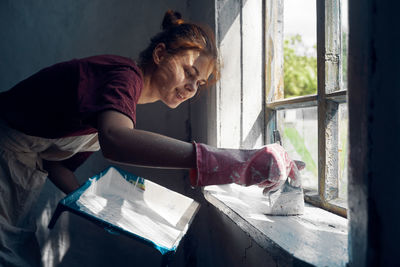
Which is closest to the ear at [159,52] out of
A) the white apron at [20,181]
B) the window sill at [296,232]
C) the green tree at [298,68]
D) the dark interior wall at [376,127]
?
the white apron at [20,181]

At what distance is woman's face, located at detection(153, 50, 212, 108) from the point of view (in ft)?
3.10

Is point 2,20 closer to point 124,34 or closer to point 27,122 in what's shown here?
point 124,34

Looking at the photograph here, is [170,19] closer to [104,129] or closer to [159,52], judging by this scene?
[159,52]

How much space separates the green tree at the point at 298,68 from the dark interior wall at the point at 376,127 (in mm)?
6000

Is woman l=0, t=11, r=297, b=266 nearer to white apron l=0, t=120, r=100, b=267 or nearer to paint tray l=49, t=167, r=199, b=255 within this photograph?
white apron l=0, t=120, r=100, b=267

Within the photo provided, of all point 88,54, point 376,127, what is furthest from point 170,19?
point 376,127

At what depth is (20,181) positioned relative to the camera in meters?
0.99

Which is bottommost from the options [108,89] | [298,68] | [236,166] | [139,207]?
[139,207]

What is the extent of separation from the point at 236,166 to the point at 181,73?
501 mm

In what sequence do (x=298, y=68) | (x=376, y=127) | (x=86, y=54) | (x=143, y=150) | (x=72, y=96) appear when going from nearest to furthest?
(x=376, y=127), (x=143, y=150), (x=72, y=96), (x=86, y=54), (x=298, y=68)

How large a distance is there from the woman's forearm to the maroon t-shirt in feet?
0.22

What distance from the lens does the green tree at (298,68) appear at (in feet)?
20.0

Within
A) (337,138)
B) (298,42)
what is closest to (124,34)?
(337,138)

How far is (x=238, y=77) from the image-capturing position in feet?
3.73
